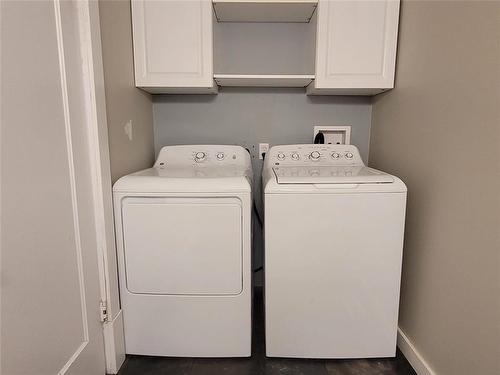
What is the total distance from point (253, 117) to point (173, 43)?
2.23 feet

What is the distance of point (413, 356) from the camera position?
4.65 ft

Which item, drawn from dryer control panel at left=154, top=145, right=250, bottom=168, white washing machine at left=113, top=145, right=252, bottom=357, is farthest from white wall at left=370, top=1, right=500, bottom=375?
dryer control panel at left=154, top=145, right=250, bottom=168

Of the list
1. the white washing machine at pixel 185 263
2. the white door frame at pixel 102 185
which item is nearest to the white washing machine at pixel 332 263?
the white washing machine at pixel 185 263

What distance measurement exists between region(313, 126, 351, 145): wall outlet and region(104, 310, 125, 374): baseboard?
1.59 meters

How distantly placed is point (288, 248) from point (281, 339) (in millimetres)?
469

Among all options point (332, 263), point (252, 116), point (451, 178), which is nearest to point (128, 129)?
point (252, 116)

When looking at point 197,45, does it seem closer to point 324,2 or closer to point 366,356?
point 324,2

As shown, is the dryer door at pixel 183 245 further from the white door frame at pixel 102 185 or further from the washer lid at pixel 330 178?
the washer lid at pixel 330 178

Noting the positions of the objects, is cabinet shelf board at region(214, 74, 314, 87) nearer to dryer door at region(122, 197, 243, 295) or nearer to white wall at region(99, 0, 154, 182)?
white wall at region(99, 0, 154, 182)

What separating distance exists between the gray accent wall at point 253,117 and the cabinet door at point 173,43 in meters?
0.37

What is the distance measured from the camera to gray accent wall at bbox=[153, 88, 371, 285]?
79.4 inches

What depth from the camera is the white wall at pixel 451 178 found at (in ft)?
3.26

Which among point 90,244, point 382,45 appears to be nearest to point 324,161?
point 382,45

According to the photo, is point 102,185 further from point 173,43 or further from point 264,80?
point 264,80
